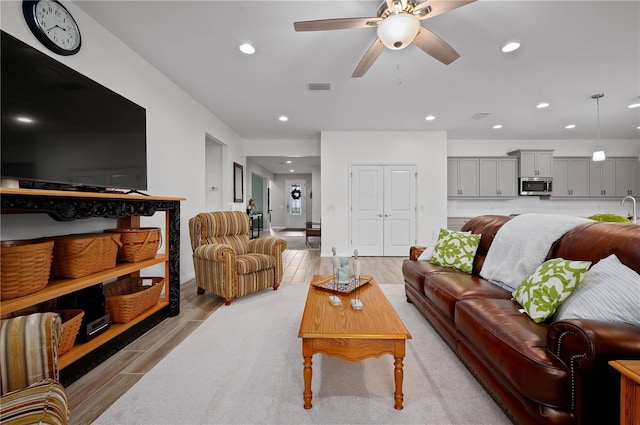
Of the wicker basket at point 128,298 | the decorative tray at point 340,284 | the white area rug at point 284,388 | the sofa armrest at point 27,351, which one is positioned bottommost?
the white area rug at point 284,388

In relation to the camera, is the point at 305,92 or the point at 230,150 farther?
the point at 230,150

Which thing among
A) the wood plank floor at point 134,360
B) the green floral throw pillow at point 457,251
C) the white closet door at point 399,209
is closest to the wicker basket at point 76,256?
the wood plank floor at point 134,360

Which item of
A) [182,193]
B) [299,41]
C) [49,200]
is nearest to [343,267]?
[49,200]

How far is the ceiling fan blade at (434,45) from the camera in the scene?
6.19ft

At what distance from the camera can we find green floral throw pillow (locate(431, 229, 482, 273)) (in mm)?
2395

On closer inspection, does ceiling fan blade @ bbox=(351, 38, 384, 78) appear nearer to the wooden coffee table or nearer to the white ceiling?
the white ceiling

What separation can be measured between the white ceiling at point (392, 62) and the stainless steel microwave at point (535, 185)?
125 centimetres

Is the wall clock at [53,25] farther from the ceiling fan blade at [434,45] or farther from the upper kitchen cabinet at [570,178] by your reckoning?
the upper kitchen cabinet at [570,178]

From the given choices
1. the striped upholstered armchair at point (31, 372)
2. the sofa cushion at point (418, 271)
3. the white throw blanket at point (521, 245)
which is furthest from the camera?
the sofa cushion at point (418, 271)

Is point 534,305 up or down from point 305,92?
down

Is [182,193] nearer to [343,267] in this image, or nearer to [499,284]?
[343,267]

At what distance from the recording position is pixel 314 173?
32.8ft

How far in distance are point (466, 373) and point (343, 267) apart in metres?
1.04

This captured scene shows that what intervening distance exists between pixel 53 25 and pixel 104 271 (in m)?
1.78
